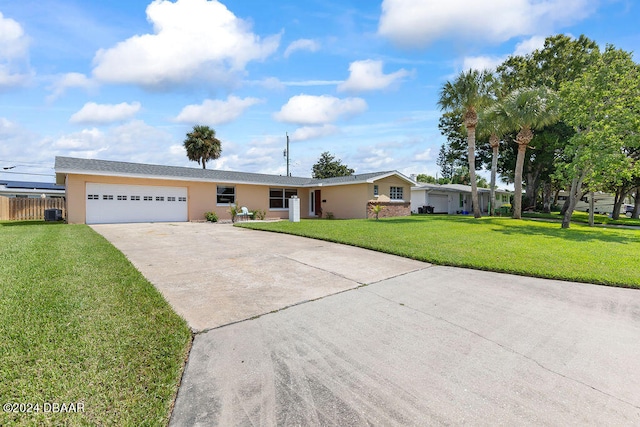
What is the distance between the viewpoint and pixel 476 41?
10977 mm

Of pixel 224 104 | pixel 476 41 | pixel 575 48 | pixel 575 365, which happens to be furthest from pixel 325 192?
pixel 575 48

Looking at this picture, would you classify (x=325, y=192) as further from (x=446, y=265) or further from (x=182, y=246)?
(x=446, y=265)

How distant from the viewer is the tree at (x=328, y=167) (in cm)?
4553

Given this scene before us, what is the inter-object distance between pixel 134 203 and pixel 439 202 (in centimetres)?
2641

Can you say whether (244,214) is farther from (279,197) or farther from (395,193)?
(395,193)

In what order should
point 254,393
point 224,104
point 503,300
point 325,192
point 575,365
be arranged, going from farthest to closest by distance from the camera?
point 325,192 < point 224,104 < point 503,300 < point 575,365 < point 254,393

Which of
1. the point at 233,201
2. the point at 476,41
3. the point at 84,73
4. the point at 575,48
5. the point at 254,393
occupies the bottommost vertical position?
the point at 254,393

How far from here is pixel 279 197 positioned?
21.6 meters

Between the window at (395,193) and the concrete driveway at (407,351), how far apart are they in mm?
16019

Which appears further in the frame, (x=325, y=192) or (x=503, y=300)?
(x=325, y=192)

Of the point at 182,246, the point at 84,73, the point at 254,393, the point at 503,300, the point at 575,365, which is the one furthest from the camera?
the point at 84,73

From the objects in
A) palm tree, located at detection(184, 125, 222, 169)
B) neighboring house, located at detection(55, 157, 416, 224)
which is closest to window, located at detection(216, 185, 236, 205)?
neighboring house, located at detection(55, 157, 416, 224)

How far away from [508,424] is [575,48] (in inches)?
1281

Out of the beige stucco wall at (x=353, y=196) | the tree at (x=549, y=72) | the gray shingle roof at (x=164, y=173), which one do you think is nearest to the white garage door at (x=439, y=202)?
the tree at (x=549, y=72)
